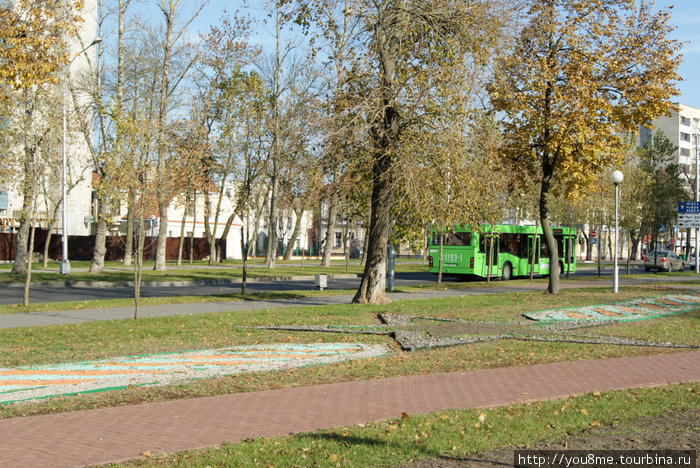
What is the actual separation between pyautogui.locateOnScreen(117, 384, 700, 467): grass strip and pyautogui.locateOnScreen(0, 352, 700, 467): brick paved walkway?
288mm

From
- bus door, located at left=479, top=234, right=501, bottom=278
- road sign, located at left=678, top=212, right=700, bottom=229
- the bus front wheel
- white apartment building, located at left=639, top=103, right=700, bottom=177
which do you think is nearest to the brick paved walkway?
bus door, located at left=479, top=234, right=501, bottom=278

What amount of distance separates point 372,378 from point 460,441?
3219 millimetres

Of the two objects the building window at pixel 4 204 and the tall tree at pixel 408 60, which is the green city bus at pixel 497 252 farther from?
the building window at pixel 4 204

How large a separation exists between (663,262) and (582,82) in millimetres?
36239

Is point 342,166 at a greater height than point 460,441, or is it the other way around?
point 342,166

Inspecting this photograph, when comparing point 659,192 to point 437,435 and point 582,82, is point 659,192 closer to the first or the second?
point 582,82

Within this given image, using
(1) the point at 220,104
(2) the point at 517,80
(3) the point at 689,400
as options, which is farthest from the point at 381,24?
(1) the point at 220,104

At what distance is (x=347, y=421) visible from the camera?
677 centimetres

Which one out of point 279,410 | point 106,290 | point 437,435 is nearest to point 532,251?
point 106,290

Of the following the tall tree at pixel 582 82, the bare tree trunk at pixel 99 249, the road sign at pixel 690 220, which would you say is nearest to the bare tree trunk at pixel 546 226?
the tall tree at pixel 582 82

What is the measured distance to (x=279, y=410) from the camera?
7.28m

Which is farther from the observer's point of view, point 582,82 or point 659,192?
point 659,192

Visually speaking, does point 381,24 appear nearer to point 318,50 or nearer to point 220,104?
point 318,50

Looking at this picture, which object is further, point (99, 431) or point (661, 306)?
point (661, 306)
